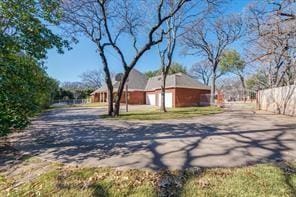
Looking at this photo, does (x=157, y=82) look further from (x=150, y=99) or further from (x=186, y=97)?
(x=186, y=97)

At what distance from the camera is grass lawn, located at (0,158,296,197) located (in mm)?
3871

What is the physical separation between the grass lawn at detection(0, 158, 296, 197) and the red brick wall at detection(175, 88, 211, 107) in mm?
23724

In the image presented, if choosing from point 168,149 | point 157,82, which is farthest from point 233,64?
point 168,149

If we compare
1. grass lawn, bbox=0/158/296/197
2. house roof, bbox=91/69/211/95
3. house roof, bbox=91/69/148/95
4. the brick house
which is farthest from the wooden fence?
house roof, bbox=91/69/148/95

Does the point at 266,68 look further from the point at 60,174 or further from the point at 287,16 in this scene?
the point at 60,174

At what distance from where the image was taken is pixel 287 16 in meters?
11.7

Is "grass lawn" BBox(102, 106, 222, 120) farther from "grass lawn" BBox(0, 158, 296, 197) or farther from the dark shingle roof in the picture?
the dark shingle roof

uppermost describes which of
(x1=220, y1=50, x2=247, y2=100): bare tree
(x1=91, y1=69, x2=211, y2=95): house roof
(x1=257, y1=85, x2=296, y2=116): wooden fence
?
(x1=220, y1=50, x2=247, y2=100): bare tree

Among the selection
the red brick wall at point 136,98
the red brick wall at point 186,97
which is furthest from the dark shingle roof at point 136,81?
the red brick wall at point 186,97

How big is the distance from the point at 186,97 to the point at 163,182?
84.0 feet

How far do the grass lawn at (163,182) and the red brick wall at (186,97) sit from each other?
77.8 ft

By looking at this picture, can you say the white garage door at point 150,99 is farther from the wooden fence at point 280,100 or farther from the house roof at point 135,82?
the wooden fence at point 280,100

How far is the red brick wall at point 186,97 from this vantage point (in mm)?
28592

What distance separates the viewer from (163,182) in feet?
13.7
